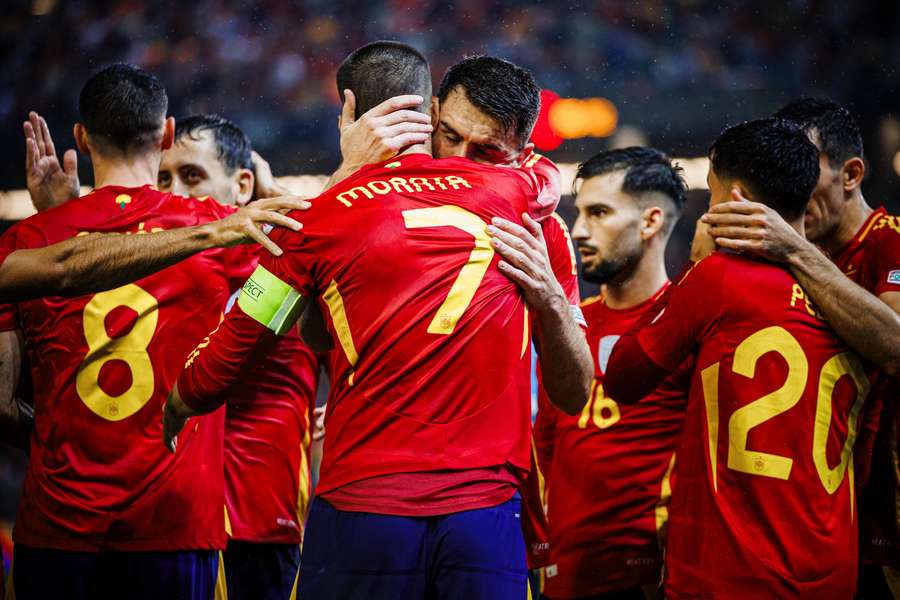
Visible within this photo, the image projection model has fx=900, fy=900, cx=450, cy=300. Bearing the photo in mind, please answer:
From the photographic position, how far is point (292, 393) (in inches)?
137

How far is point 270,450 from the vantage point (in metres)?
3.37

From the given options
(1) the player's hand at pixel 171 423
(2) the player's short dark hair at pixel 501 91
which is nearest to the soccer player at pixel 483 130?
(2) the player's short dark hair at pixel 501 91

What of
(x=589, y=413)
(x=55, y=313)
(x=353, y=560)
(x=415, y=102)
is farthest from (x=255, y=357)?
(x=589, y=413)

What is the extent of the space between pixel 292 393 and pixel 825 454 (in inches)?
76.3

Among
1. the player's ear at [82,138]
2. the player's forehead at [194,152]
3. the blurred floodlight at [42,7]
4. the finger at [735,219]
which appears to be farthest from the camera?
the blurred floodlight at [42,7]

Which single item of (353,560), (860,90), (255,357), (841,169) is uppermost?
(860,90)

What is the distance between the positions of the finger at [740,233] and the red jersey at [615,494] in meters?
0.77

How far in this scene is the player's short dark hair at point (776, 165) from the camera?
8.47ft

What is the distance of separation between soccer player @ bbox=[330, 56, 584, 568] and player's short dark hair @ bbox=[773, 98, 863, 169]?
4.21ft

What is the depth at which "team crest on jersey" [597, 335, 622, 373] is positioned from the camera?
139 inches

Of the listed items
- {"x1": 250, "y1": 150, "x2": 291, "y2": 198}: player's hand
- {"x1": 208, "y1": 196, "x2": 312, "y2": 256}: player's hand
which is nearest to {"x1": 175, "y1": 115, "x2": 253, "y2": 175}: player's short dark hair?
{"x1": 250, "y1": 150, "x2": 291, "y2": 198}: player's hand

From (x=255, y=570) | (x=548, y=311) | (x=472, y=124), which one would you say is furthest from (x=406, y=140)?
(x=255, y=570)

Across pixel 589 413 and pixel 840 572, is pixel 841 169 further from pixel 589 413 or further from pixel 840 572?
pixel 840 572

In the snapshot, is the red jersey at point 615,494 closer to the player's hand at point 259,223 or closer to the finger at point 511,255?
the finger at point 511,255
